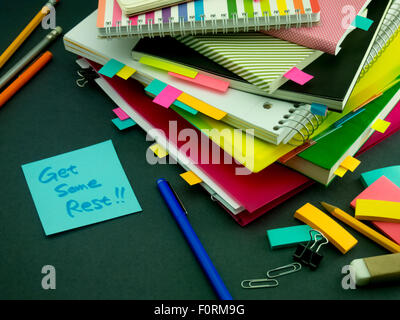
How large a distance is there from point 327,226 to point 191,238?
25 centimetres

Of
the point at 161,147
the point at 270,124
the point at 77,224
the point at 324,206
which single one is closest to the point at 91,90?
the point at 161,147

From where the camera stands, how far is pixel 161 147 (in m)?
1.02

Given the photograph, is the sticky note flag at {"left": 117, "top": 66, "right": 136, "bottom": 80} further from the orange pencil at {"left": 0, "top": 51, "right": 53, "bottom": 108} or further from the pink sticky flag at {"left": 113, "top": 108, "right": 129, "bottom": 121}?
the orange pencil at {"left": 0, "top": 51, "right": 53, "bottom": 108}

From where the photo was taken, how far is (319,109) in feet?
2.90

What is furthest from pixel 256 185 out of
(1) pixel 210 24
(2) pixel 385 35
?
(2) pixel 385 35

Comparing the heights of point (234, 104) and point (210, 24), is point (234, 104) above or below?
below

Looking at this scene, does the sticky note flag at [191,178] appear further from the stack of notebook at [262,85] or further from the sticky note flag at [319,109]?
the sticky note flag at [319,109]

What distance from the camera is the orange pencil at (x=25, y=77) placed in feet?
3.71

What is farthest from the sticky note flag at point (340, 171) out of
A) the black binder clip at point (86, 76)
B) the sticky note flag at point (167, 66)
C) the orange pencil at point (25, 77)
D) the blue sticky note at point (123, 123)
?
the orange pencil at point (25, 77)

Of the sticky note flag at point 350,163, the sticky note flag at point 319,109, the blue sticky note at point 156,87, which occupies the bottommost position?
the sticky note flag at point 350,163

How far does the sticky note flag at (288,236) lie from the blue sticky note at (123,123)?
0.41 m

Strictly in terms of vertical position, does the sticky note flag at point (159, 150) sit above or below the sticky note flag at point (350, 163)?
above

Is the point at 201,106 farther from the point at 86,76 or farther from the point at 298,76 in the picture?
the point at 86,76
